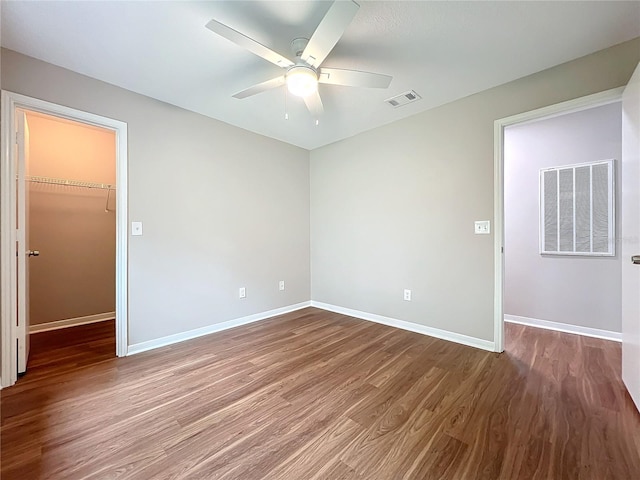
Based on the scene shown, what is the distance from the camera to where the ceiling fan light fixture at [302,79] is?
175cm

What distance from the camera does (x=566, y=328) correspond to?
2.94 meters

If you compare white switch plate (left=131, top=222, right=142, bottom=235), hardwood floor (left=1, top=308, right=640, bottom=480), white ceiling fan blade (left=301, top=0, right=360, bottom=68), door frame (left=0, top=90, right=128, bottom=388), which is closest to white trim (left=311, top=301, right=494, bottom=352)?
hardwood floor (left=1, top=308, right=640, bottom=480)

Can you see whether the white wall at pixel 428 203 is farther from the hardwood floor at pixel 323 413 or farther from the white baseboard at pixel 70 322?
the white baseboard at pixel 70 322

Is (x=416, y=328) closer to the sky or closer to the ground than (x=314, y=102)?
closer to the ground

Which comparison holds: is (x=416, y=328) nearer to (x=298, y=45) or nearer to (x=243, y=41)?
(x=298, y=45)

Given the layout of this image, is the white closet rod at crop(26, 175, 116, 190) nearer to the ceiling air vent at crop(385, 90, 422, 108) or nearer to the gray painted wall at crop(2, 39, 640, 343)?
the gray painted wall at crop(2, 39, 640, 343)

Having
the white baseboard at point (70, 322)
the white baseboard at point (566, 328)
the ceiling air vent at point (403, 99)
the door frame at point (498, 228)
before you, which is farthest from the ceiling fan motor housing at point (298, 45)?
the white baseboard at point (70, 322)

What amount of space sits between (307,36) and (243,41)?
0.51 m

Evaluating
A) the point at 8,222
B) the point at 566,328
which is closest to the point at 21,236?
the point at 8,222

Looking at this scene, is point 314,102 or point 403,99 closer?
point 314,102

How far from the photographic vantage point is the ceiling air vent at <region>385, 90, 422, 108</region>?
250 cm

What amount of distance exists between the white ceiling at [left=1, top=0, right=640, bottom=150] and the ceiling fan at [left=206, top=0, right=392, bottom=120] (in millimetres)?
204

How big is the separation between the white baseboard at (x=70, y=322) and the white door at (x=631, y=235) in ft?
17.0

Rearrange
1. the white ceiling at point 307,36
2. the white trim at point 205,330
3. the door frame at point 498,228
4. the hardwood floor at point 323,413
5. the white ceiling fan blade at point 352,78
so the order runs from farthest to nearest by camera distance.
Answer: the white trim at point 205,330 → the door frame at point 498,228 → the white ceiling fan blade at point 352,78 → the white ceiling at point 307,36 → the hardwood floor at point 323,413
